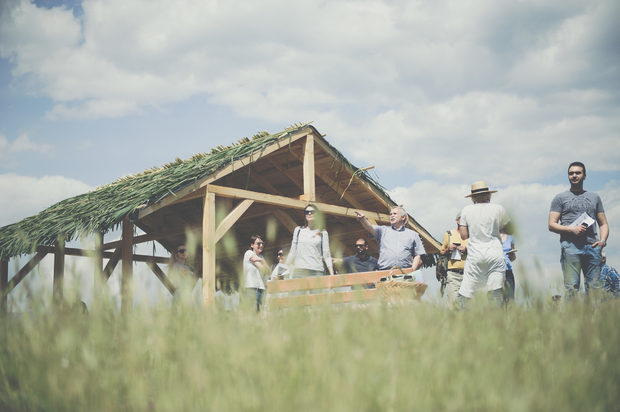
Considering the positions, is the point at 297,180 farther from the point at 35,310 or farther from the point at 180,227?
the point at 35,310

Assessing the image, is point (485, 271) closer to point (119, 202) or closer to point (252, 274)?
point (252, 274)

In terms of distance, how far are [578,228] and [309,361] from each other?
4514mm

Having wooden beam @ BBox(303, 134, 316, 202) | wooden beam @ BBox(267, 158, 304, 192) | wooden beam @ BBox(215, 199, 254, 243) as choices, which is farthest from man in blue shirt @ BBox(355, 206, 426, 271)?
wooden beam @ BBox(267, 158, 304, 192)

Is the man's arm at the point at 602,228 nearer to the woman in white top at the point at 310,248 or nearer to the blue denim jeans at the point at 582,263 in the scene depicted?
the blue denim jeans at the point at 582,263

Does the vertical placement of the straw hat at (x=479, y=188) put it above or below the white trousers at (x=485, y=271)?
above

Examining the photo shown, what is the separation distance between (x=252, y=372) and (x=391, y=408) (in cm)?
65

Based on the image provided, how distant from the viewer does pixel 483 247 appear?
5.20 meters

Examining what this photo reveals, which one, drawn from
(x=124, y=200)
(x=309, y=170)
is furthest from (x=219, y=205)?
(x=124, y=200)

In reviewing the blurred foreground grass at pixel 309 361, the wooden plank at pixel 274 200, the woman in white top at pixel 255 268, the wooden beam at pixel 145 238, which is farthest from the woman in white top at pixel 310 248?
the wooden beam at pixel 145 238

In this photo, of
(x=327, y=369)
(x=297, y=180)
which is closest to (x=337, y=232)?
(x=297, y=180)

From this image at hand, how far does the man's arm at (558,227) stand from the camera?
5.79 m

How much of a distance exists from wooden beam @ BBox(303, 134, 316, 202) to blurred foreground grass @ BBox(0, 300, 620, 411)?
6.76 metres

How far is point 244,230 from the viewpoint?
13406 millimetres

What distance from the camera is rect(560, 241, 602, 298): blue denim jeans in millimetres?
5793
